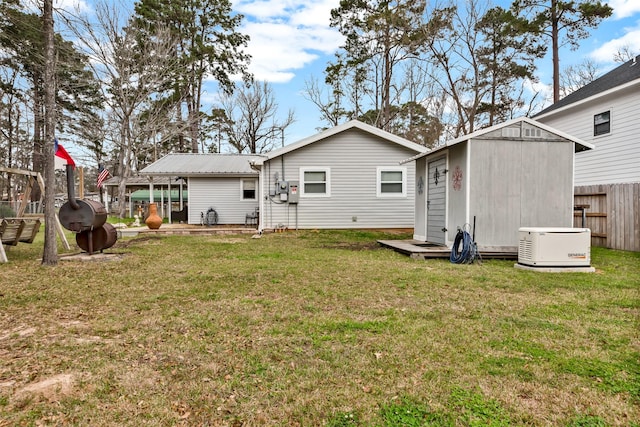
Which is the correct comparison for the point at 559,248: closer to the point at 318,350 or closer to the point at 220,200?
the point at 318,350

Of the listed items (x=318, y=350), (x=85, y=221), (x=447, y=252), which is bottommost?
(x=318, y=350)

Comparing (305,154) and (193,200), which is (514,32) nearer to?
(305,154)

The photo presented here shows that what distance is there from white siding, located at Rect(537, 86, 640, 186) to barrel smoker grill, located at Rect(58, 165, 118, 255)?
43.2 ft

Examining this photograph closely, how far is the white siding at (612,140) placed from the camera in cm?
1059

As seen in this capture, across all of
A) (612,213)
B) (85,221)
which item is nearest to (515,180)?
(612,213)

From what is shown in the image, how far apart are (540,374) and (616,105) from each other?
11996mm

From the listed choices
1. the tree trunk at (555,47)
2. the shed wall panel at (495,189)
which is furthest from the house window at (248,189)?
the tree trunk at (555,47)

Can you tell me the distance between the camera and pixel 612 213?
29.3ft

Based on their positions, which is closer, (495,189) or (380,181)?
(495,189)

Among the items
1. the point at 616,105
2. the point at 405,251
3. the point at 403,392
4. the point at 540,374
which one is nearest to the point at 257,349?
the point at 403,392

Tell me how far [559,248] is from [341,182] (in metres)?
8.03

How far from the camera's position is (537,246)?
20.3 ft

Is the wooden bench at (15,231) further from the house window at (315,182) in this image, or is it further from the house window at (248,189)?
the house window at (248,189)

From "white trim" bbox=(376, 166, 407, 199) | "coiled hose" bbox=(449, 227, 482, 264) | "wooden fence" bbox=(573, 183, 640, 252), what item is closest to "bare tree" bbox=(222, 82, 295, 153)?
"white trim" bbox=(376, 166, 407, 199)
